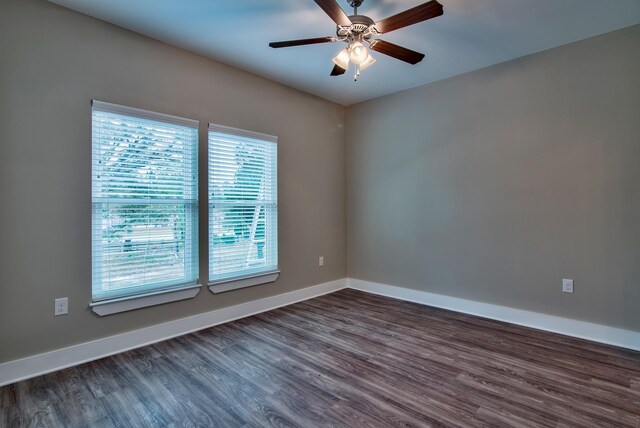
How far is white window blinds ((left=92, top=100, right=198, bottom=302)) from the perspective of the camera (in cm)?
251

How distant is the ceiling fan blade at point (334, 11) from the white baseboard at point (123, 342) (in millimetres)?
2784

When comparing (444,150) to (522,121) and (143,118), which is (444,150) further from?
(143,118)

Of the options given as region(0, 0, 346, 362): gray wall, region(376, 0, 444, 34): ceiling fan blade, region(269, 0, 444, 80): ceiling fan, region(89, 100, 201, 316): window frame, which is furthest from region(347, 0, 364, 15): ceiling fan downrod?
region(89, 100, 201, 316): window frame

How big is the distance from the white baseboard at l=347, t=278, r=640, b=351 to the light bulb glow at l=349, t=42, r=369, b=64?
110 inches

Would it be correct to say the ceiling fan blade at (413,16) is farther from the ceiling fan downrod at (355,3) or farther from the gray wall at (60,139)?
the gray wall at (60,139)

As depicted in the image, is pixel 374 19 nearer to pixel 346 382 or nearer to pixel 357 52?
pixel 357 52

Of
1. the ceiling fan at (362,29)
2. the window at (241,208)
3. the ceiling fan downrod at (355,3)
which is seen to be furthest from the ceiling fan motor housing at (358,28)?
the window at (241,208)

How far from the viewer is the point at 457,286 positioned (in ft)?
11.8

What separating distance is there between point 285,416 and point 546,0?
10.7 feet

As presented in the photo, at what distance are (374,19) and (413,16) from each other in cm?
79

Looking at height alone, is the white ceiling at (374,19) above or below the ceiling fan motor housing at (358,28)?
above

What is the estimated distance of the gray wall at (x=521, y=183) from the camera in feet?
8.78

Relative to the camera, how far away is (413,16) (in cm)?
186

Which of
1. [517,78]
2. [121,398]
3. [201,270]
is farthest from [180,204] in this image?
[517,78]
